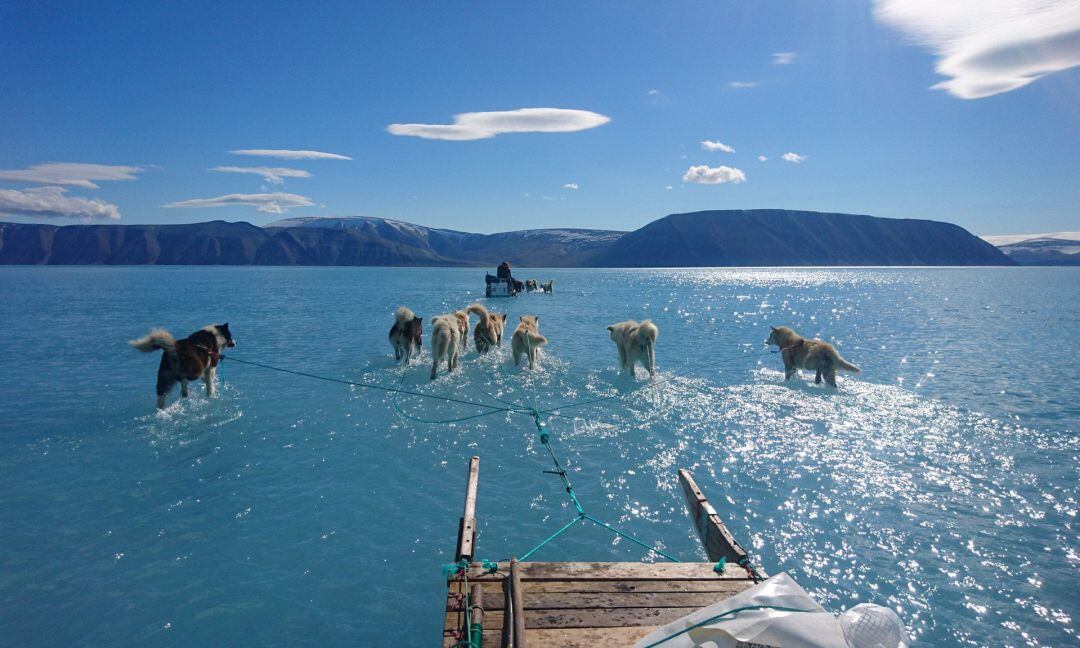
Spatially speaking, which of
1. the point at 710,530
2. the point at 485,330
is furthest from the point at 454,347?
the point at 710,530

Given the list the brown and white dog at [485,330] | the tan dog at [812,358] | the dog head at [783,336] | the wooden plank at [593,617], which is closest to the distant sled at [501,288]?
the brown and white dog at [485,330]

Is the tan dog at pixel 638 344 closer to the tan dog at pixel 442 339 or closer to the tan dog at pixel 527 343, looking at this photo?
the tan dog at pixel 527 343

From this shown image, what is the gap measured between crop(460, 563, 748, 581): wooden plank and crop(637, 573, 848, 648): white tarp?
133cm

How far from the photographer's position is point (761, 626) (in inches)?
137

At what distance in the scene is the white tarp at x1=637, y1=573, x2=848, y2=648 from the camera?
3400 millimetres

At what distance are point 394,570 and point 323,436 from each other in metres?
5.39

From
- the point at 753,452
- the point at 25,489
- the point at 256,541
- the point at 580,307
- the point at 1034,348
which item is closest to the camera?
the point at 256,541

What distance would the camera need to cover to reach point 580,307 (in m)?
45.9

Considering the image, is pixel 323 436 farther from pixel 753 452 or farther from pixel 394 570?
pixel 753 452

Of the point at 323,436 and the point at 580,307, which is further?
the point at 580,307

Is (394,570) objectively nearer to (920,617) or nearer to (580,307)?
(920,617)

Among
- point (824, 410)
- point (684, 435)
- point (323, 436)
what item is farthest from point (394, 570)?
point (824, 410)

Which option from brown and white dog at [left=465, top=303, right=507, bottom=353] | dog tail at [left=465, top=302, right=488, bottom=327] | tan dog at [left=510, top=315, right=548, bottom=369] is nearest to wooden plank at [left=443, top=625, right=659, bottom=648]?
tan dog at [left=510, top=315, right=548, bottom=369]

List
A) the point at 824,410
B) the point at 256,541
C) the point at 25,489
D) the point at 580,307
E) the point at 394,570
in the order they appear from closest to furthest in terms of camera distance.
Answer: the point at 394,570 < the point at 256,541 < the point at 25,489 < the point at 824,410 < the point at 580,307
